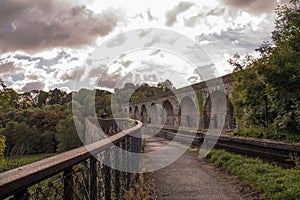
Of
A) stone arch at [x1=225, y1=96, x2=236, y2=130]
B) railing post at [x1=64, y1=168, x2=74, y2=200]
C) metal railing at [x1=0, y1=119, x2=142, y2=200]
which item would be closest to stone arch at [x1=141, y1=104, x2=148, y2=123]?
stone arch at [x1=225, y1=96, x2=236, y2=130]

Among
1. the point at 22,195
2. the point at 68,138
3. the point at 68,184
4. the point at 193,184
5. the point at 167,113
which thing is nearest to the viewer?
the point at 22,195

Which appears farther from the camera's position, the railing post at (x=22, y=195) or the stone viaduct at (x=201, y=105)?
the stone viaduct at (x=201, y=105)

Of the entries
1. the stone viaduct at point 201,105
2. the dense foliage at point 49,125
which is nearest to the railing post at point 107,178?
the stone viaduct at point 201,105

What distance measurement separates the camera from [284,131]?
9.14 m

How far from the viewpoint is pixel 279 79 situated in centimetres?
884

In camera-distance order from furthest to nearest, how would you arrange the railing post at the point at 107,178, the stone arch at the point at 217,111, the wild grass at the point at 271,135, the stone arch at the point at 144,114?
the stone arch at the point at 144,114, the stone arch at the point at 217,111, the wild grass at the point at 271,135, the railing post at the point at 107,178

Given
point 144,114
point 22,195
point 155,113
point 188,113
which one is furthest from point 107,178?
point 144,114

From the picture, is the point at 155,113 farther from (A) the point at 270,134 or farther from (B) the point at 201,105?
(A) the point at 270,134

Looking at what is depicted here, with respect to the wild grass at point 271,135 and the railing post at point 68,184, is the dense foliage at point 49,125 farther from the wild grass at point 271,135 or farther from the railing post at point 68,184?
the railing post at point 68,184

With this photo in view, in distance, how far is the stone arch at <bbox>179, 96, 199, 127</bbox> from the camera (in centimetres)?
2223

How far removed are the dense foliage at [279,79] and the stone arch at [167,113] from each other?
15.8 meters

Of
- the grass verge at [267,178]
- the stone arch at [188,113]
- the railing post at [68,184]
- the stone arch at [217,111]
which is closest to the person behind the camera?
the railing post at [68,184]

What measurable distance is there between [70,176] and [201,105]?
19.0 m

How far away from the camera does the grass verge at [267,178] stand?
13.8ft
